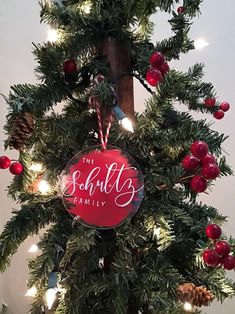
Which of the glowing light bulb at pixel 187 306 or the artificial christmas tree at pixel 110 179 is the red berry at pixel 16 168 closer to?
the artificial christmas tree at pixel 110 179

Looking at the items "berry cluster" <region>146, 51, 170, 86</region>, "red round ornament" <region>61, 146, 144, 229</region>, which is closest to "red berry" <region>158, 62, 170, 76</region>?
"berry cluster" <region>146, 51, 170, 86</region>

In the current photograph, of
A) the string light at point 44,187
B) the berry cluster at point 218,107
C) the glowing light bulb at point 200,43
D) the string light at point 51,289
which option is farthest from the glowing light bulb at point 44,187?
the glowing light bulb at point 200,43

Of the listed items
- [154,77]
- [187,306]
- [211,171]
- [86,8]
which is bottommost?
[187,306]

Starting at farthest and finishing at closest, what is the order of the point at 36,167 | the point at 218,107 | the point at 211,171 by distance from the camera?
the point at 218,107, the point at 36,167, the point at 211,171

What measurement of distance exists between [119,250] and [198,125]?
223 mm

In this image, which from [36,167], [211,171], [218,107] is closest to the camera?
[211,171]

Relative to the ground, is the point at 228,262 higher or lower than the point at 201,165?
lower

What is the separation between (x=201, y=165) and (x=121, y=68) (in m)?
0.23

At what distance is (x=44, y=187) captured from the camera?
1.97 feet

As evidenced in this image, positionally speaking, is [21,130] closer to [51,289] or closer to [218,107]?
[51,289]

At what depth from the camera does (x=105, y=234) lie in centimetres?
63

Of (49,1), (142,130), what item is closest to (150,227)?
(142,130)

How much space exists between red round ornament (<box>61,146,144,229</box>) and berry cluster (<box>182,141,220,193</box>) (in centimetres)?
8

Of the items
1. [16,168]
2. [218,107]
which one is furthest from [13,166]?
[218,107]
